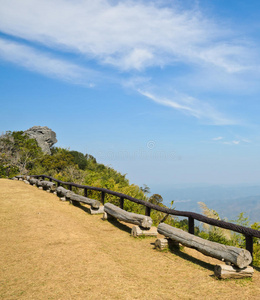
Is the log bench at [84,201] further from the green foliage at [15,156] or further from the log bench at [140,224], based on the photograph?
the green foliage at [15,156]

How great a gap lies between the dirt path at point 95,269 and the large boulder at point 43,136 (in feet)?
186

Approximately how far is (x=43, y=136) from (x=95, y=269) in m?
64.8

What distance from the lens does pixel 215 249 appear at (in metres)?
6.51

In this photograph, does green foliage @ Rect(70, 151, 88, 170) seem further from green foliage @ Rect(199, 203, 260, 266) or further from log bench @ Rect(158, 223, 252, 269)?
log bench @ Rect(158, 223, 252, 269)

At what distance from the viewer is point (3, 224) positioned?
35.2 feet

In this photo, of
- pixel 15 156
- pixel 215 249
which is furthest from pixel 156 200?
pixel 15 156

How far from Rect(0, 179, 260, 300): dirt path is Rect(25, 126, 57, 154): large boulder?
5662cm

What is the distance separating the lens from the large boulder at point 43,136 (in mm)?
64375

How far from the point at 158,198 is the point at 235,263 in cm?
1389

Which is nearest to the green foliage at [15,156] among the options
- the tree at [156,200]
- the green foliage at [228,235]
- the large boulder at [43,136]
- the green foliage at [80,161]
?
the green foliage at [80,161]

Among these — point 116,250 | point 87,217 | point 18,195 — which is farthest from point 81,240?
point 18,195

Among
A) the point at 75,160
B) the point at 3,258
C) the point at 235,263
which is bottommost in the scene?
the point at 3,258

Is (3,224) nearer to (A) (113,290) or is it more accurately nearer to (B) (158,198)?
(A) (113,290)

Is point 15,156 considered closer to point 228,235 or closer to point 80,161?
point 80,161
